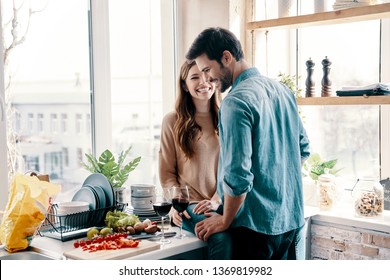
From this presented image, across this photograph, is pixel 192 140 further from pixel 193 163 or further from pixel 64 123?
pixel 64 123

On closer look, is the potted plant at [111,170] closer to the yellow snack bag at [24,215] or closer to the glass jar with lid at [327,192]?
the yellow snack bag at [24,215]

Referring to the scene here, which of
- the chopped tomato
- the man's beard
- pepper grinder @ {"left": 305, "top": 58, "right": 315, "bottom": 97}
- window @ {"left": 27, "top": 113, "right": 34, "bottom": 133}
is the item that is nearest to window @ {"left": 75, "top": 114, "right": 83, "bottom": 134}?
window @ {"left": 27, "top": 113, "right": 34, "bottom": 133}

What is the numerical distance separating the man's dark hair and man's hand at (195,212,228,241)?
0.58m

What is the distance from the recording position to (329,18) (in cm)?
278

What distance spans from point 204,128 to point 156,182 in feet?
2.42

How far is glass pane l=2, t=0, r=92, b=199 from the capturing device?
2.58 m

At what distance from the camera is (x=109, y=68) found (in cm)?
295

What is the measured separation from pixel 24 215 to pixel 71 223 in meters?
0.24

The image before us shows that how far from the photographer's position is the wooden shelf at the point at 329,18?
2635 millimetres

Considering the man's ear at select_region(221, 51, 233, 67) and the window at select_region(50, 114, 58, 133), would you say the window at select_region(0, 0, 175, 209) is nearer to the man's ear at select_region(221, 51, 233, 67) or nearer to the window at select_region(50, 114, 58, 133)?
the window at select_region(50, 114, 58, 133)

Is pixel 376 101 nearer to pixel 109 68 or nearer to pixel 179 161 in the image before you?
pixel 179 161

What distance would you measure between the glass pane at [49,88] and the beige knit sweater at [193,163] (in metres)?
0.53

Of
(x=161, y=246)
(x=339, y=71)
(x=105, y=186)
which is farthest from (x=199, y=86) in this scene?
(x=339, y=71)
